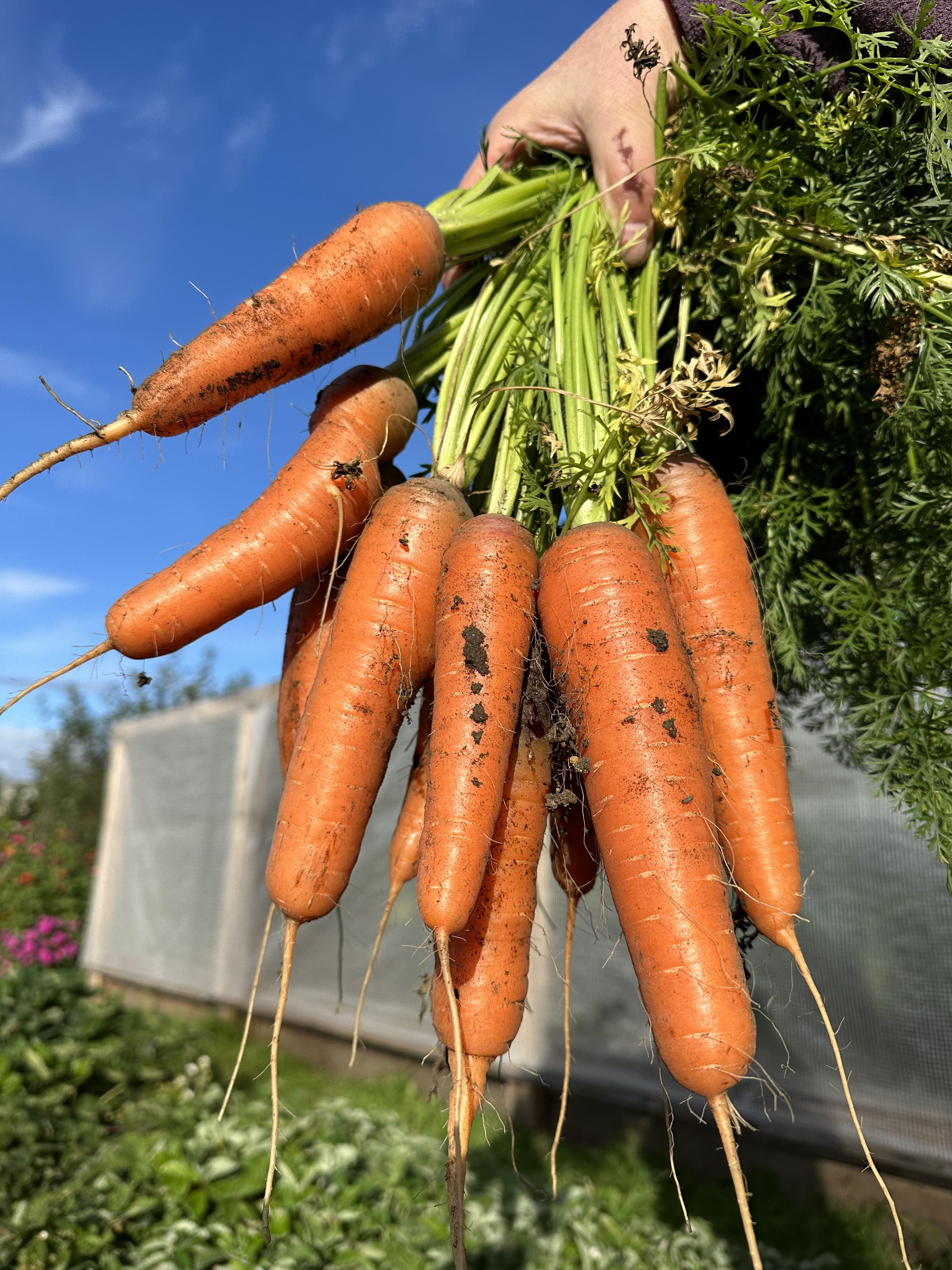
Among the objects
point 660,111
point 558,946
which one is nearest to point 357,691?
point 660,111

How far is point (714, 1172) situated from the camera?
12.6ft

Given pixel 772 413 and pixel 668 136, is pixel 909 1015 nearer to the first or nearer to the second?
pixel 772 413

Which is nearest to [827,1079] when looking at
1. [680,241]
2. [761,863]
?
[761,863]

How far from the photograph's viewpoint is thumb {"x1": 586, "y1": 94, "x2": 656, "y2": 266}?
1.26 metres

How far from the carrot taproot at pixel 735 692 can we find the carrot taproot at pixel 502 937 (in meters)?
0.27

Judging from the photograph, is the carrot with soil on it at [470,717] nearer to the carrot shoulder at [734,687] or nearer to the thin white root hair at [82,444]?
the carrot shoulder at [734,687]

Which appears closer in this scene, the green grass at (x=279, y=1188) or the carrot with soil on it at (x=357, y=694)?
the carrot with soil on it at (x=357, y=694)

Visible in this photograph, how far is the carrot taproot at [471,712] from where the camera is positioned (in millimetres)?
1109

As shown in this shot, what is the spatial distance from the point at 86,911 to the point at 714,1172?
21.3 feet

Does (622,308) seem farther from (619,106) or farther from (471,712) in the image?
(471,712)

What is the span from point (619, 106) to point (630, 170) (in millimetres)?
115

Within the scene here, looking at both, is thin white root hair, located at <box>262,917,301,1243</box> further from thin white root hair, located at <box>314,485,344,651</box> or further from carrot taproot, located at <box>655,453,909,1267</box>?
carrot taproot, located at <box>655,453,909,1267</box>

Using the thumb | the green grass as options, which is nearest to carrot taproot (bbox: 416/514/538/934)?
the thumb

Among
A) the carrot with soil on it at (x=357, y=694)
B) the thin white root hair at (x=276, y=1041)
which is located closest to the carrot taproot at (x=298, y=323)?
the carrot with soil on it at (x=357, y=694)
